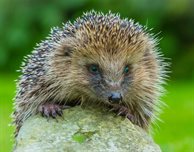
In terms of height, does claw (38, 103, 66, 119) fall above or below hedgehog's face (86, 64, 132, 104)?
below

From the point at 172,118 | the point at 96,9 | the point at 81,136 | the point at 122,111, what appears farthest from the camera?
the point at 96,9

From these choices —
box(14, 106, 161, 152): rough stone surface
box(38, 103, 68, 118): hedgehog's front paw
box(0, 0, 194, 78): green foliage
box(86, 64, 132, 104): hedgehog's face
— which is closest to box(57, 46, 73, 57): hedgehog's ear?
box(86, 64, 132, 104): hedgehog's face

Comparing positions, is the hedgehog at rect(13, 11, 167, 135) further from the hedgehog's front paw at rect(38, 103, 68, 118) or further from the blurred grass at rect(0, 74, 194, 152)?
the blurred grass at rect(0, 74, 194, 152)

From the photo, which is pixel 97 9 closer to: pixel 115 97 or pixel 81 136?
pixel 115 97

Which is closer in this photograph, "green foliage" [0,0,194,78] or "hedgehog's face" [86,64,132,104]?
"hedgehog's face" [86,64,132,104]

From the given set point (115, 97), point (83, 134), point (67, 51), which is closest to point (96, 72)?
point (67, 51)

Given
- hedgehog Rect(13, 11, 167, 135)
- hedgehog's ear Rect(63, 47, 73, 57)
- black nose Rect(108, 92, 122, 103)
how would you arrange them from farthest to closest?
hedgehog's ear Rect(63, 47, 73, 57) < hedgehog Rect(13, 11, 167, 135) < black nose Rect(108, 92, 122, 103)

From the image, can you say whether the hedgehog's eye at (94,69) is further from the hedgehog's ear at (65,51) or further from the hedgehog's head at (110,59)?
the hedgehog's ear at (65,51)
